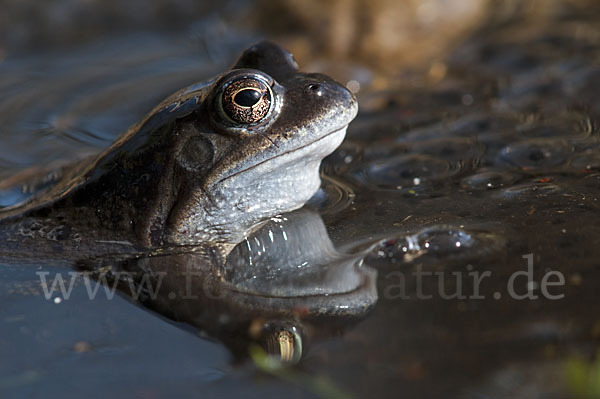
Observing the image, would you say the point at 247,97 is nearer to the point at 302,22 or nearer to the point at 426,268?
the point at 426,268

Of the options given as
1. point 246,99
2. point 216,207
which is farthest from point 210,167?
point 246,99

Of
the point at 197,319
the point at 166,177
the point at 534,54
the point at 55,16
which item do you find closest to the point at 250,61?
the point at 166,177

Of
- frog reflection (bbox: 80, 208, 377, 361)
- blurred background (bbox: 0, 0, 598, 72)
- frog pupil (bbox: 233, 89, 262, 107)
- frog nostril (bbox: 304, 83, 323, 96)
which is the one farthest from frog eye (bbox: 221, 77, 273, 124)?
blurred background (bbox: 0, 0, 598, 72)

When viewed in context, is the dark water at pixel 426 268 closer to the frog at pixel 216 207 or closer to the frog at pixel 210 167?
the frog at pixel 216 207

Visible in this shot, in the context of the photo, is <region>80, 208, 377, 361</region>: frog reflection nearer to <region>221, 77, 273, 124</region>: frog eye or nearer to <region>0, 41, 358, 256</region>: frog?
<region>0, 41, 358, 256</region>: frog

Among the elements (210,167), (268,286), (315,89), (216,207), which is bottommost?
(268,286)

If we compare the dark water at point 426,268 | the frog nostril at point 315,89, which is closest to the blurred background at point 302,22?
the dark water at point 426,268
